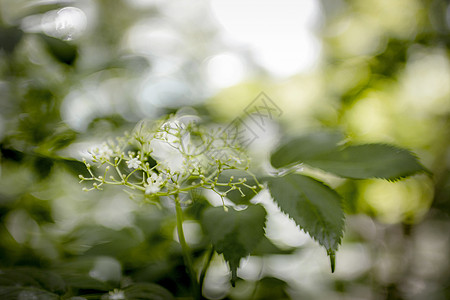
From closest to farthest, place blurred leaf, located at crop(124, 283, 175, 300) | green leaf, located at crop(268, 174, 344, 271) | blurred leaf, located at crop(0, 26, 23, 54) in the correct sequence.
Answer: green leaf, located at crop(268, 174, 344, 271)
blurred leaf, located at crop(124, 283, 175, 300)
blurred leaf, located at crop(0, 26, 23, 54)

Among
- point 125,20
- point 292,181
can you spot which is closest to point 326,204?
point 292,181

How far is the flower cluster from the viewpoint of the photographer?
46cm

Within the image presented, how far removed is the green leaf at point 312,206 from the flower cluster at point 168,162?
42 millimetres

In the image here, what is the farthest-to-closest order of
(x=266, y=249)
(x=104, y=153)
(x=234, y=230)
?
1. (x=266, y=249)
2. (x=104, y=153)
3. (x=234, y=230)

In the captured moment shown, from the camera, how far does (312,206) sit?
1.37 feet

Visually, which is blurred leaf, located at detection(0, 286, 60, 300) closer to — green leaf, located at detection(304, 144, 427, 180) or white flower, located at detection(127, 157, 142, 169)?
white flower, located at detection(127, 157, 142, 169)

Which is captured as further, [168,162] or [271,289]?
[271,289]

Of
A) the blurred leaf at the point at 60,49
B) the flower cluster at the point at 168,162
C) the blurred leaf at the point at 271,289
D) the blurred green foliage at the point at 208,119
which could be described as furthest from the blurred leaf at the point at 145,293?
the blurred leaf at the point at 60,49

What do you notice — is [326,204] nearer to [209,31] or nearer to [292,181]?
[292,181]

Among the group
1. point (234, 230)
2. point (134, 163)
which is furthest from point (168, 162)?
point (234, 230)

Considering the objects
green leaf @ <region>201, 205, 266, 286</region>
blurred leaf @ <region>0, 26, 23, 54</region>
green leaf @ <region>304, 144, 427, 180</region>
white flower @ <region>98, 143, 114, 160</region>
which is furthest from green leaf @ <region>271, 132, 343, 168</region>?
blurred leaf @ <region>0, 26, 23, 54</region>

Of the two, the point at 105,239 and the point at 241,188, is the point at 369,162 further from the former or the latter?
the point at 105,239

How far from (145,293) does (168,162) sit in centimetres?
20

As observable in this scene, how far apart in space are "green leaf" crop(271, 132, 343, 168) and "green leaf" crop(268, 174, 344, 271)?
76 millimetres
